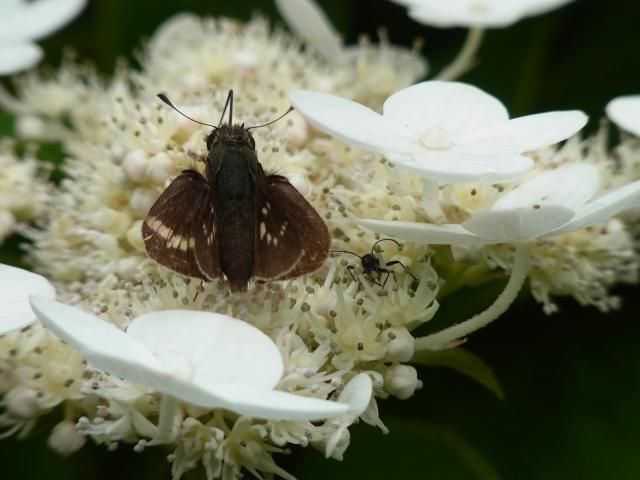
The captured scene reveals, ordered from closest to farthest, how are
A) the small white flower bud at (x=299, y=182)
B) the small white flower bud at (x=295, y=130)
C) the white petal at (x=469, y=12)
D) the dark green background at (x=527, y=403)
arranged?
the small white flower bud at (x=299, y=182)
the small white flower bud at (x=295, y=130)
the dark green background at (x=527, y=403)
the white petal at (x=469, y=12)

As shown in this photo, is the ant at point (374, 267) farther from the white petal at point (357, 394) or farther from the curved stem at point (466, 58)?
the curved stem at point (466, 58)

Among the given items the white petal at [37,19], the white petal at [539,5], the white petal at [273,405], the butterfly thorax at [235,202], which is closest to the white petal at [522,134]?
the butterfly thorax at [235,202]

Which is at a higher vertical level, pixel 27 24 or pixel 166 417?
pixel 27 24

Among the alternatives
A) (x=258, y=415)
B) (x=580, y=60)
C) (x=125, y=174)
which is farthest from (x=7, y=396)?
(x=580, y=60)

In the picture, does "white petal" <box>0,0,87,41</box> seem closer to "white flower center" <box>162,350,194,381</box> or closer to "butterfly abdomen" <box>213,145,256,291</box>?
"butterfly abdomen" <box>213,145,256,291</box>

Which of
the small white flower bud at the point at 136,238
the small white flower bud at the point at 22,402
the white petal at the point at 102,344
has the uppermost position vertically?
the small white flower bud at the point at 136,238

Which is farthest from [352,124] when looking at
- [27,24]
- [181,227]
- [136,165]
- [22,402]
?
[27,24]

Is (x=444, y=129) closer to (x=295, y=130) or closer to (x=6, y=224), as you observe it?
(x=295, y=130)

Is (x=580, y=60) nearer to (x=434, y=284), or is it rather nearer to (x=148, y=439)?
(x=434, y=284)
